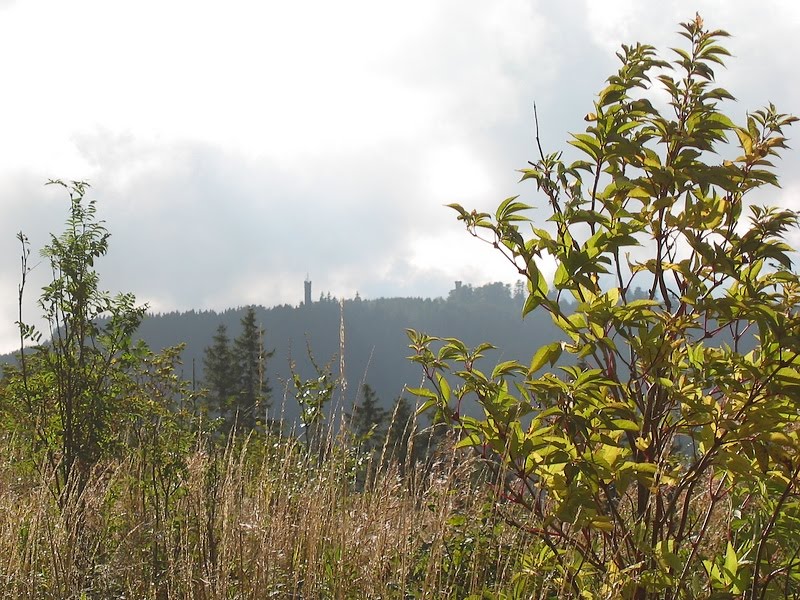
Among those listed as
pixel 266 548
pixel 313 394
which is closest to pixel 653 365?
pixel 266 548

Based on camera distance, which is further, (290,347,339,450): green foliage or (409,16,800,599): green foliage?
(290,347,339,450): green foliage

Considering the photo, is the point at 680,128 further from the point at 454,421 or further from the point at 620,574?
the point at 620,574

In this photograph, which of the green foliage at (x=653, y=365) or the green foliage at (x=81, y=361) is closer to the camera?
the green foliage at (x=653, y=365)

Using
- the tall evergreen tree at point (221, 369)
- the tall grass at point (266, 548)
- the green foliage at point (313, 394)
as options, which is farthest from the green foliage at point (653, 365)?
the tall evergreen tree at point (221, 369)

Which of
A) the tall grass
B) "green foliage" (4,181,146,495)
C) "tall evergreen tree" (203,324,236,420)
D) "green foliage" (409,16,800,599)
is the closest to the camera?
"green foliage" (409,16,800,599)

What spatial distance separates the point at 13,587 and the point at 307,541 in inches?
51.4

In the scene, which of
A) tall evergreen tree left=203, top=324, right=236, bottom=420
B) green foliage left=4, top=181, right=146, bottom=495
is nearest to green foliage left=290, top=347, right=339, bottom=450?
green foliage left=4, top=181, right=146, bottom=495

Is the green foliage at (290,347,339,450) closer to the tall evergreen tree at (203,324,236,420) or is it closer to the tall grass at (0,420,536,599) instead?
the tall grass at (0,420,536,599)

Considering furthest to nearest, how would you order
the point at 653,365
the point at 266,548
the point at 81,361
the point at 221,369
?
the point at 221,369
the point at 81,361
the point at 266,548
the point at 653,365

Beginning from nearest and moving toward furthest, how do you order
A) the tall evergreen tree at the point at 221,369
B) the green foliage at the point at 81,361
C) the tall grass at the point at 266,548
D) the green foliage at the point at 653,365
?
the green foliage at the point at 653,365 < the tall grass at the point at 266,548 < the green foliage at the point at 81,361 < the tall evergreen tree at the point at 221,369

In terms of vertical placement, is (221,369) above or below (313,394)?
below

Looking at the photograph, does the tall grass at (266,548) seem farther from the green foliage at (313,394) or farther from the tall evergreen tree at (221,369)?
the tall evergreen tree at (221,369)

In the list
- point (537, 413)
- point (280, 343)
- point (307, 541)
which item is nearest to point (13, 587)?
point (307, 541)

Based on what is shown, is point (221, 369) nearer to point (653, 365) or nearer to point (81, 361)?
point (81, 361)
